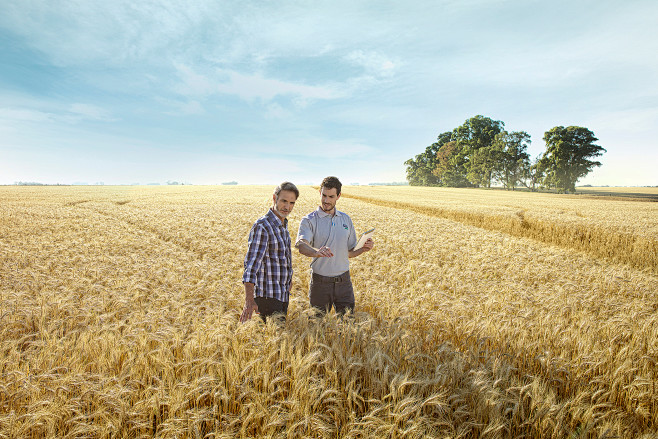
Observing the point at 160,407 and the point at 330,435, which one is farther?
the point at 160,407

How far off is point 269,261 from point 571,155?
274 feet

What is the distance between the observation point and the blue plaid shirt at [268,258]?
3367 mm

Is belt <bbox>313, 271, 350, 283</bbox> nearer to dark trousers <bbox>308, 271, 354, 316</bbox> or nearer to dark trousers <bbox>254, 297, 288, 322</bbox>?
dark trousers <bbox>308, 271, 354, 316</bbox>

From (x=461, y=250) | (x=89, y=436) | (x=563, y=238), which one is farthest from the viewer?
(x=563, y=238)

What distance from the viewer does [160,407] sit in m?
2.49

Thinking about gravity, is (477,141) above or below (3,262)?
above

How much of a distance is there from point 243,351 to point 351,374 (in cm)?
Answer: 101

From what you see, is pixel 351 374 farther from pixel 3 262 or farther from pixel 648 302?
pixel 3 262

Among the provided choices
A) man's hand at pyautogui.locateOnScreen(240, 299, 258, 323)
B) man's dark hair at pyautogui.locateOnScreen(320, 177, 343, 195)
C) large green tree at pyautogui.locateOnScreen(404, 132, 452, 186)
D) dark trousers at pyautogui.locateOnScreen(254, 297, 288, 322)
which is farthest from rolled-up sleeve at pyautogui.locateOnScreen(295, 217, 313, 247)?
large green tree at pyautogui.locateOnScreen(404, 132, 452, 186)

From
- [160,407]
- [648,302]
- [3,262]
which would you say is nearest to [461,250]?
[648,302]

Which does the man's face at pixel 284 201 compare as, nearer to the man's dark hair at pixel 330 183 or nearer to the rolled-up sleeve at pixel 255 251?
the rolled-up sleeve at pixel 255 251

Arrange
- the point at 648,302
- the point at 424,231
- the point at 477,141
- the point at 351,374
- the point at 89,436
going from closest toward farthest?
the point at 89,436, the point at 351,374, the point at 648,302, the point at 424,231, the point at 477,141

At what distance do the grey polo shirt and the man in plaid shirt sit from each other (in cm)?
47

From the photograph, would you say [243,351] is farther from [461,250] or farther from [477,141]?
[477,141]
